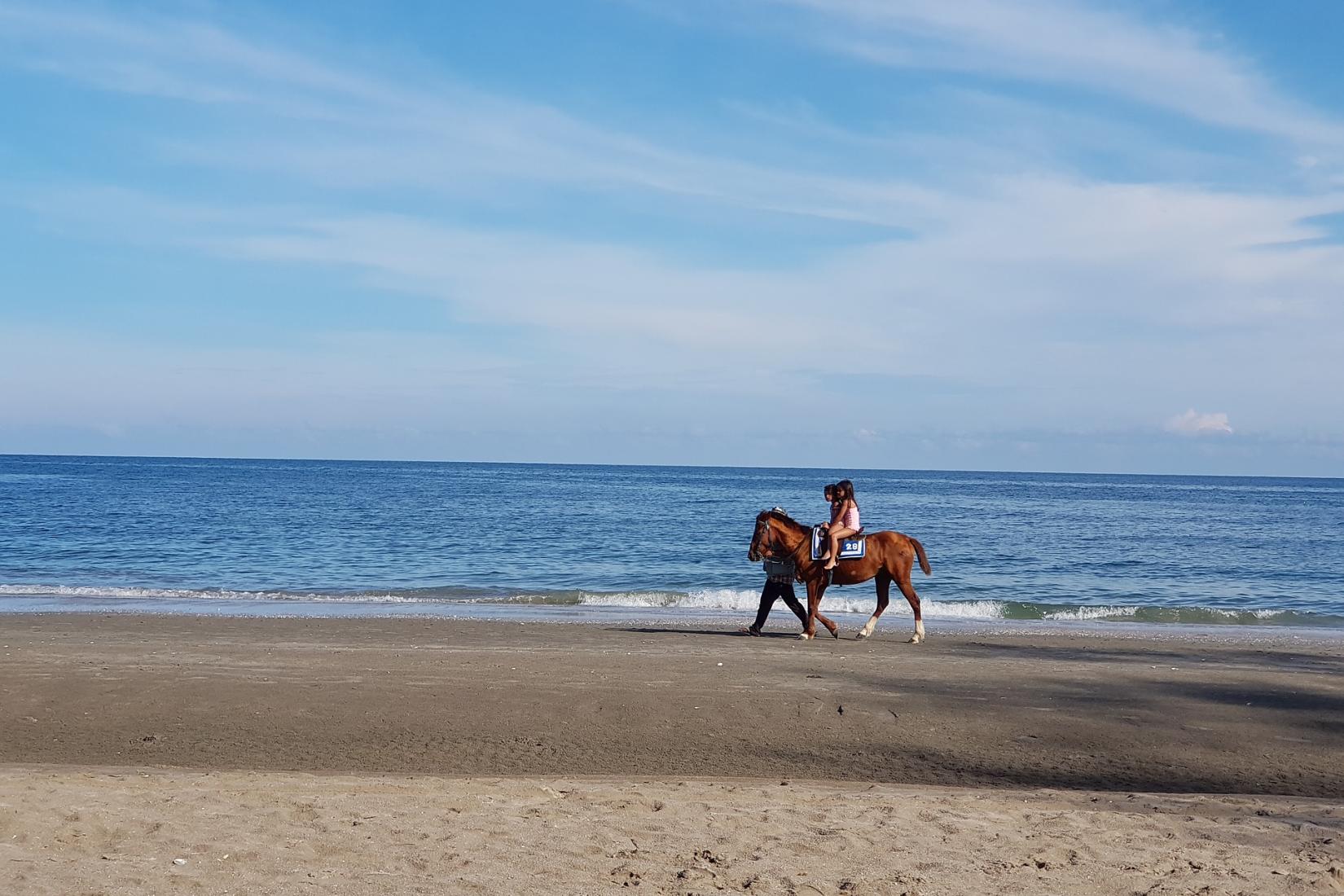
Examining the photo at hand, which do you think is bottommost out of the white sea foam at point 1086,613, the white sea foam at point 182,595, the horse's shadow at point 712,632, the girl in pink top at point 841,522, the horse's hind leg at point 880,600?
the white sea foam at point 1086,613

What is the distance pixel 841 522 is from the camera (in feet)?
52.5

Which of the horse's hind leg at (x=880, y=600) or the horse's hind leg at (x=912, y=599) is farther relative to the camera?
the horse's hind leg at (x=880, y=600)

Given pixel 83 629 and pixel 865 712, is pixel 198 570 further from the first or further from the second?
pixel 865 712

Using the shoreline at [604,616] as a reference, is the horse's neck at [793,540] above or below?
above

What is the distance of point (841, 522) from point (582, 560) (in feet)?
58.0

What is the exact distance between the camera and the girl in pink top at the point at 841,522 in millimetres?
15906

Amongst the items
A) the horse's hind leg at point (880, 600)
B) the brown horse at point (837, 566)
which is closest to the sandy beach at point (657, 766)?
the brown horse at point (837, 566)

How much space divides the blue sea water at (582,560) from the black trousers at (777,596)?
4.84 metres

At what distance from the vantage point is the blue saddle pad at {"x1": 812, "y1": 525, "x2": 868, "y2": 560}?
16.0 meters

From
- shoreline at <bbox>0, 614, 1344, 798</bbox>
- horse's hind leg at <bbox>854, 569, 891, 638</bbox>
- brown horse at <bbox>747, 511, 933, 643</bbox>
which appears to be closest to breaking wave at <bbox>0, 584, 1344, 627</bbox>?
horse's hind leg at <bbox>854, 569, 891, 638</bbox>

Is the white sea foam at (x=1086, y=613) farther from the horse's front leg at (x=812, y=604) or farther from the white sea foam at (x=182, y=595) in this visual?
the white sea foam at (x=182, y=595)

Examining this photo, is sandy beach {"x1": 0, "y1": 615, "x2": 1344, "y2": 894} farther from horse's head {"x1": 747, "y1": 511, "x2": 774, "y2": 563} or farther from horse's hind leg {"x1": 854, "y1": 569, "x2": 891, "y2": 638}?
horse's head {"x1": 747, "y1": 511, "x2": 774, "y2": 563}

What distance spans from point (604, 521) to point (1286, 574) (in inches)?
1102

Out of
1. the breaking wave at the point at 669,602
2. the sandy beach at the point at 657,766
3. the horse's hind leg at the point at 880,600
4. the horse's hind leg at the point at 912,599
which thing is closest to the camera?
the sandy beach at the point at 657,766
